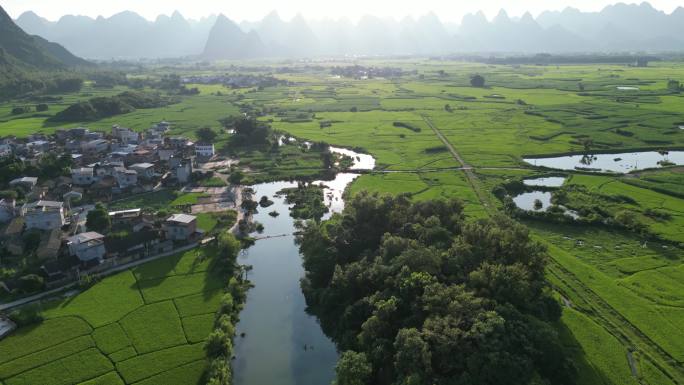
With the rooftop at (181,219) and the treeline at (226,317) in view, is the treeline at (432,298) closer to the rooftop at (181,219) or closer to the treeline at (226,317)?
the treeline at (226,317)

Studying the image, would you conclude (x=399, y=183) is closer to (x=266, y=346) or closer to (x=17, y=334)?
(x=266, y=346)

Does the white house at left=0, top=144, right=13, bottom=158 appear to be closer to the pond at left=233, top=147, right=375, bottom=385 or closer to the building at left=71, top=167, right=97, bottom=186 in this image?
the building at left=71, top=167, right=97, bottom=186

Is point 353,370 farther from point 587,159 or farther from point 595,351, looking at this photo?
point 587,159

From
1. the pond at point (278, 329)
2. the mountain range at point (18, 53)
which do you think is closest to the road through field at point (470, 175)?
the pond at point (278, 329)

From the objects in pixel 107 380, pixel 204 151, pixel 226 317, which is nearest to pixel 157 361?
pixel 107 380

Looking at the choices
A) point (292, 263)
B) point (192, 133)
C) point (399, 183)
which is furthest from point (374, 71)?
point (292, 263)
